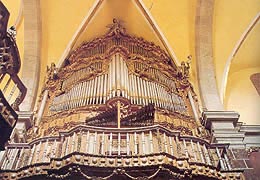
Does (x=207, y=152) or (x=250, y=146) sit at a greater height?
(x=250, y=146)

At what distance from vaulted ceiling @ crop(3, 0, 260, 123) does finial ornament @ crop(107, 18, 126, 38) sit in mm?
191

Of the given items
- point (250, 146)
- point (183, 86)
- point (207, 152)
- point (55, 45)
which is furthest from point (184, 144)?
point (55, 45)

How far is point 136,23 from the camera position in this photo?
12.1 metres

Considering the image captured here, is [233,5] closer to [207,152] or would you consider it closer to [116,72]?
[116,72]

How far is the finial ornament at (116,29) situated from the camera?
38.2 feet

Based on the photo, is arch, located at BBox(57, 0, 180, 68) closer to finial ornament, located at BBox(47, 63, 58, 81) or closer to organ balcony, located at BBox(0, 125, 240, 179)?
finial ornament, located at BBox(47, 63, 58, 81)

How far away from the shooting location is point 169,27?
469 inches

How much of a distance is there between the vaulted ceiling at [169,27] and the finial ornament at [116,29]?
191 millimetres

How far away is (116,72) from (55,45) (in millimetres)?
2515

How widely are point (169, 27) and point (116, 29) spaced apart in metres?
1.55

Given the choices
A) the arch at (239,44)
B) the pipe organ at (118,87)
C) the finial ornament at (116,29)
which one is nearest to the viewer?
the pipe organ at (118,87)

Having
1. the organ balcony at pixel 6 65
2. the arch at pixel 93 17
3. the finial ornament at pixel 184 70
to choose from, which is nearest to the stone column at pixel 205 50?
the finial ornament at pixel 184 70

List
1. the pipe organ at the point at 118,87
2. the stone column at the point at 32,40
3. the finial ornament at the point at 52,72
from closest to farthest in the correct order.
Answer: the pipe organ at the point at 118,87 < the finial ornament at the point at 52,72 < the stone column at the point at 32,40

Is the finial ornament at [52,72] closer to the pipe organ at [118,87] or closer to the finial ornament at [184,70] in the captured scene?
the pipe organ at [118,87]
